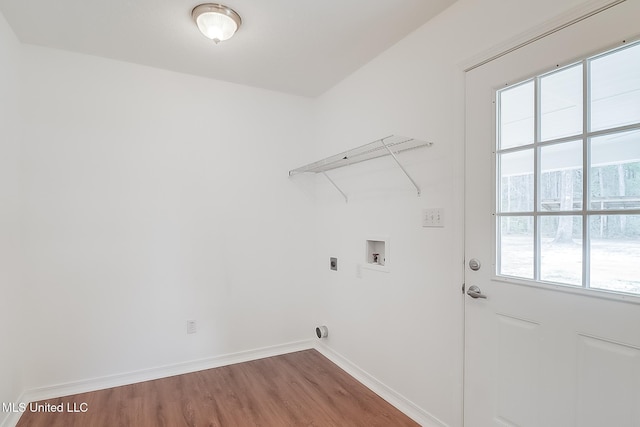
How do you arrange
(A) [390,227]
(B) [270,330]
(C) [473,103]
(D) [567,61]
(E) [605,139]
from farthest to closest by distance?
(B) [270,330]
(A) [390,227]
(C) [473,103]
(D) [567,61]
(E) [605,139]

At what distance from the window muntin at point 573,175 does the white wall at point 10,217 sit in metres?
2.91

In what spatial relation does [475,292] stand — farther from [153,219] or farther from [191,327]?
[153,219]

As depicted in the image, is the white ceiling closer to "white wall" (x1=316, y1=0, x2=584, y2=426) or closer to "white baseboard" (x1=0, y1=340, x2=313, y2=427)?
"white wall" (x1=316, y1=0, x2=584, y2=426)

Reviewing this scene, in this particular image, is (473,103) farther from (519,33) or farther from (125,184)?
(125,184)

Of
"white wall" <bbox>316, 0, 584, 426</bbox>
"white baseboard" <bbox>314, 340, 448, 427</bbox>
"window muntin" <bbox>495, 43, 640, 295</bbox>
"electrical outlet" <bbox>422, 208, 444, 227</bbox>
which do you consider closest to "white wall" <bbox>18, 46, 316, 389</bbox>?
"white baseboard" <bbox>314, 340, 448, 427</bbox>

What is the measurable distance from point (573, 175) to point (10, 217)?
3194mm

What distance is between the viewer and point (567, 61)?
1401 millimetres

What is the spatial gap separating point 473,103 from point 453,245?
0.79 m

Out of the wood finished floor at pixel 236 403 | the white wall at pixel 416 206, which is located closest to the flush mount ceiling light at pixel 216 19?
the white wall at pixel 416 206

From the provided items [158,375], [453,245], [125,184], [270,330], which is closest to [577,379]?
[453,245]

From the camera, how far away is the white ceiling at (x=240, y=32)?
→ 1.95m

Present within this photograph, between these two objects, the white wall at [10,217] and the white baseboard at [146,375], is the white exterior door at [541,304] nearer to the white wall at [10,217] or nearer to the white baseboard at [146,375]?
the white baseboard at [146,375]

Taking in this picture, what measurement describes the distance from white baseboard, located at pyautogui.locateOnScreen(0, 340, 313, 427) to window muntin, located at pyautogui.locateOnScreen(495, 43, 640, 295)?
2.28 meters

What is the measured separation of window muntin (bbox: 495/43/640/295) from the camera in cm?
123
